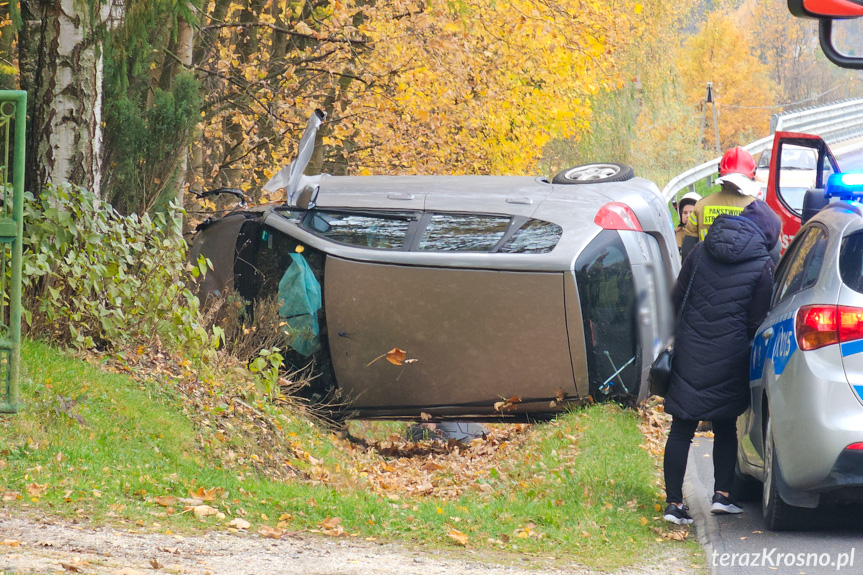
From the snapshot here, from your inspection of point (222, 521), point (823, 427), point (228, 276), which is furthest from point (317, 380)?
point (823, 427)

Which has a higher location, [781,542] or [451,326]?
[451,326]

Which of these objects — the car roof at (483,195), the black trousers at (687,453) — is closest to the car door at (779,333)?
the black trousers at (687,453)

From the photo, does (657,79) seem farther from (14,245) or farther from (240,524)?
Result: (240,524)

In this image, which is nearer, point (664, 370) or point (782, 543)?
point (782, 543)

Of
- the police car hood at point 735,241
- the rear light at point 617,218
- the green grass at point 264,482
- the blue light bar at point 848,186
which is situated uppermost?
the blue light bar at point 848,186

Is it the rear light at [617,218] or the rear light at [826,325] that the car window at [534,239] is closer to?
the rear light at [617,218]

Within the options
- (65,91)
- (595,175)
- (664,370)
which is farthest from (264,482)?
(595,175)

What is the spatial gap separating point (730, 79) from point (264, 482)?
5988cm

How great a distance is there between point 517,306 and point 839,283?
3.22 metres

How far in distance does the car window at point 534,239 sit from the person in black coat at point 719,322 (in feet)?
6.98

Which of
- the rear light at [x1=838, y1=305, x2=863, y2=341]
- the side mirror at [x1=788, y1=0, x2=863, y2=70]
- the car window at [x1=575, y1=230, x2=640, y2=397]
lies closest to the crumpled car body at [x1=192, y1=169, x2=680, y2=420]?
the car window at [x1=575, y1=230, x2=640, y2=397]

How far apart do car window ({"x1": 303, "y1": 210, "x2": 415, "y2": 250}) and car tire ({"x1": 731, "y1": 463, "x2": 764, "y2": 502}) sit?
305 centimetres

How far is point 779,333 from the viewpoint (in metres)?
5.53

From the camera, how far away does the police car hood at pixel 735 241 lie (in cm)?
591
